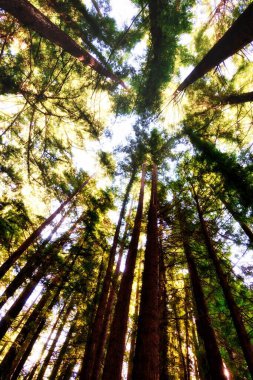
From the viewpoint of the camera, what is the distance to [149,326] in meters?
4.59

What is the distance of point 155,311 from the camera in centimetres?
490

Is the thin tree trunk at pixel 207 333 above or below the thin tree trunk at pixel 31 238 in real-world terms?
Answer: below

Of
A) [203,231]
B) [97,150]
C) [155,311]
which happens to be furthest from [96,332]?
[97,150]

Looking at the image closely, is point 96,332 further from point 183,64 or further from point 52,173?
point 183,64

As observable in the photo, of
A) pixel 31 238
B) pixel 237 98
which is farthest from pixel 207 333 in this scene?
pixel 237 98

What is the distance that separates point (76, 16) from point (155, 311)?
8.23m

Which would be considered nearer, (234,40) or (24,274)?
(234,40)

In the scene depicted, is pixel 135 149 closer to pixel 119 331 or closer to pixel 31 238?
pixel 31 238

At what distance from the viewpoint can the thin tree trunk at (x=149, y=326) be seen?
3938mm

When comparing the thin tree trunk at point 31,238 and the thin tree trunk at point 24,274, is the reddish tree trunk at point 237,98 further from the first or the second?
the thin tree trunk at point 24,274

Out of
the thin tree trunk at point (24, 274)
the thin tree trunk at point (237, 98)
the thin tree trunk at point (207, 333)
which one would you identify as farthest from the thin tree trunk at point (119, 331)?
the thin tree trunk at point (237, 98)

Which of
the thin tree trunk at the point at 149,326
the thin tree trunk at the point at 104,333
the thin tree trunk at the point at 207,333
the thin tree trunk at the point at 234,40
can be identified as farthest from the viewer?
the thin tree trunk at the point at 104,333

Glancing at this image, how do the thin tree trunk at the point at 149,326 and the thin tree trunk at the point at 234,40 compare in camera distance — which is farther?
the thin tree trunk at the point at 234,40

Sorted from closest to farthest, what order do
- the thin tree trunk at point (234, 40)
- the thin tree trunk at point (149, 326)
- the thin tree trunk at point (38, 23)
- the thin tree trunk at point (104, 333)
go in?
the thin tree trunk at point (149, 326), the thin tree trunk at point (234, 40), the thin tree trunk at point (38, 23), the thin tree trunk at point (104, 333)
